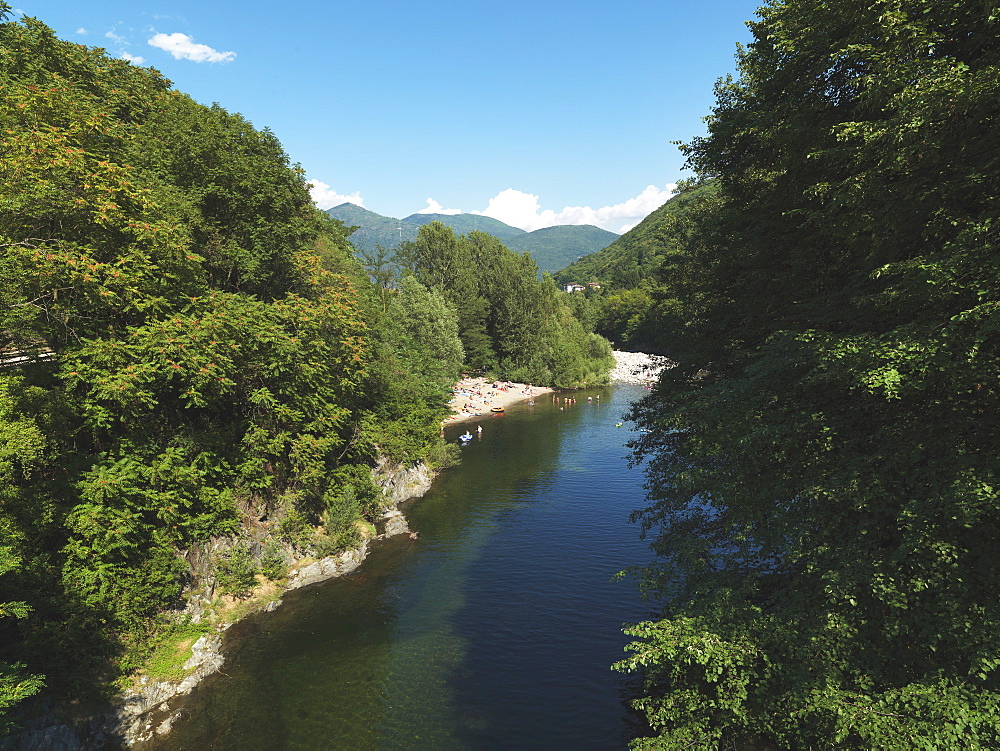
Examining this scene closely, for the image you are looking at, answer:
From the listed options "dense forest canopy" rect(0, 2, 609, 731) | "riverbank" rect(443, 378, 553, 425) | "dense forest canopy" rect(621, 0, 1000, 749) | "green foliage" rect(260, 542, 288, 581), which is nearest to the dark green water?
"green foliage" rect(260, 542, 288, 581)

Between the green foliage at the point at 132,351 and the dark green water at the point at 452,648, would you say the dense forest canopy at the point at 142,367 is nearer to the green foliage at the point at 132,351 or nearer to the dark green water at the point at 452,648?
the green foliage at the point at 132,351

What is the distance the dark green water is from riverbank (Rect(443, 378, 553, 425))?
119ft

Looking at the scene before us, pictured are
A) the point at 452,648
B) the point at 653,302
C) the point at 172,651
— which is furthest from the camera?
the point at 653,302

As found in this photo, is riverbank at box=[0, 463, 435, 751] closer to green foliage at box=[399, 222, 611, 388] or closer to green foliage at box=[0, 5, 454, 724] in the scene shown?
green foliage at box=[0, 5, 454, 724]

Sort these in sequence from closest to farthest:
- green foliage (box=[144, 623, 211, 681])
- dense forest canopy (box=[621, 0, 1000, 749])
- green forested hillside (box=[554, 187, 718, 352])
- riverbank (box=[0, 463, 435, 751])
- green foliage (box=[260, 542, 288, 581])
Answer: dense forest canopy (box=[621, 0, 1000, 749])
riverbank (box=[0, 463, 435, 751])
green foliage (box=[144, 623, 211, 681])
green foliage (box=[260, 542, 288, 581])
green forested hillside (box=[554, 187, 718, 352])

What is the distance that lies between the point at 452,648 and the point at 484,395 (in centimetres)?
6429

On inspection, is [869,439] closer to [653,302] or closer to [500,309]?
[653,302]

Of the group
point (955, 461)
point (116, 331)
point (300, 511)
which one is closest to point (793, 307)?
point (955, 461)

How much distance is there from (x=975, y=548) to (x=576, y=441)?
5004 cm

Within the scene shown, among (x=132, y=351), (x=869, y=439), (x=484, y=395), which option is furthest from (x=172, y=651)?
(x=484, y=395)

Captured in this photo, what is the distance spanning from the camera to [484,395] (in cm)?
8562

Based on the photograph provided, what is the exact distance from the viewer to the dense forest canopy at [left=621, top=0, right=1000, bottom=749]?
28.7 feet

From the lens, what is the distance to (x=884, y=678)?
980 cm

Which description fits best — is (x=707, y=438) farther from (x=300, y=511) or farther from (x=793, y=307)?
(x=300, y=511)
